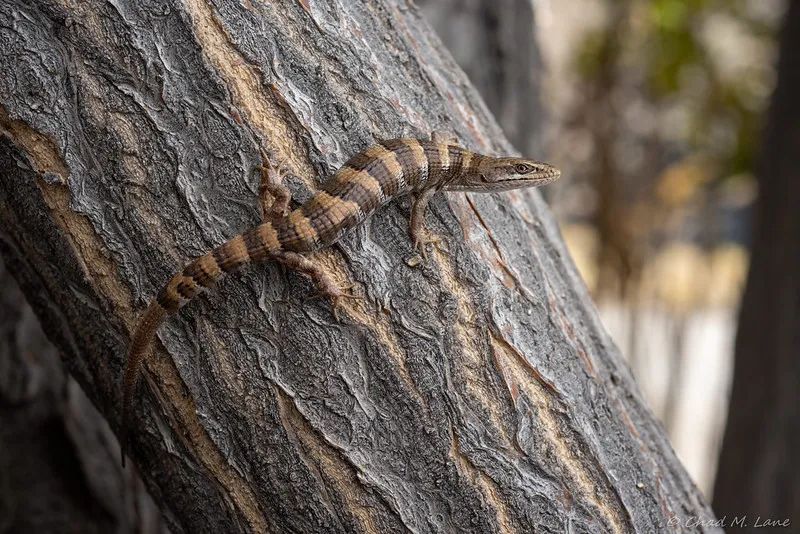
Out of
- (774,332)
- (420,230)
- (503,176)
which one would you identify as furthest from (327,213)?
(774,332)

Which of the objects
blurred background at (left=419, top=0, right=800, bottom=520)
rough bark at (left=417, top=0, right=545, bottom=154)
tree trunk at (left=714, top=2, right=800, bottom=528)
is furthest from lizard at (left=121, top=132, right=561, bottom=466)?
blurred background at (left=419, top=0, right=800, bottom=520)

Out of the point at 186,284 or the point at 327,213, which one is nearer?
the point at 186,284

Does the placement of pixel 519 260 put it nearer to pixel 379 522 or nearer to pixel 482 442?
pixel 482 442

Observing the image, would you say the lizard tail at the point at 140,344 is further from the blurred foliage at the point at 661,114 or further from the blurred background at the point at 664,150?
the blurred foliage at the point at 661,114

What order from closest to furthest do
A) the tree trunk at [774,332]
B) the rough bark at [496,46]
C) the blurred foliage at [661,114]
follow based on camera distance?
the rough bark at [496,46], the tree trunk at [774,332], the blurred foliage at [661,114]

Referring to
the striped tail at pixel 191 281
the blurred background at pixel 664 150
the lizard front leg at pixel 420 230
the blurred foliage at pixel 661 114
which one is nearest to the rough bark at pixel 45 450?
the striped tail at pixel 191 281

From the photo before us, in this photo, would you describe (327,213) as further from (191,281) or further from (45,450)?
(45,450)
